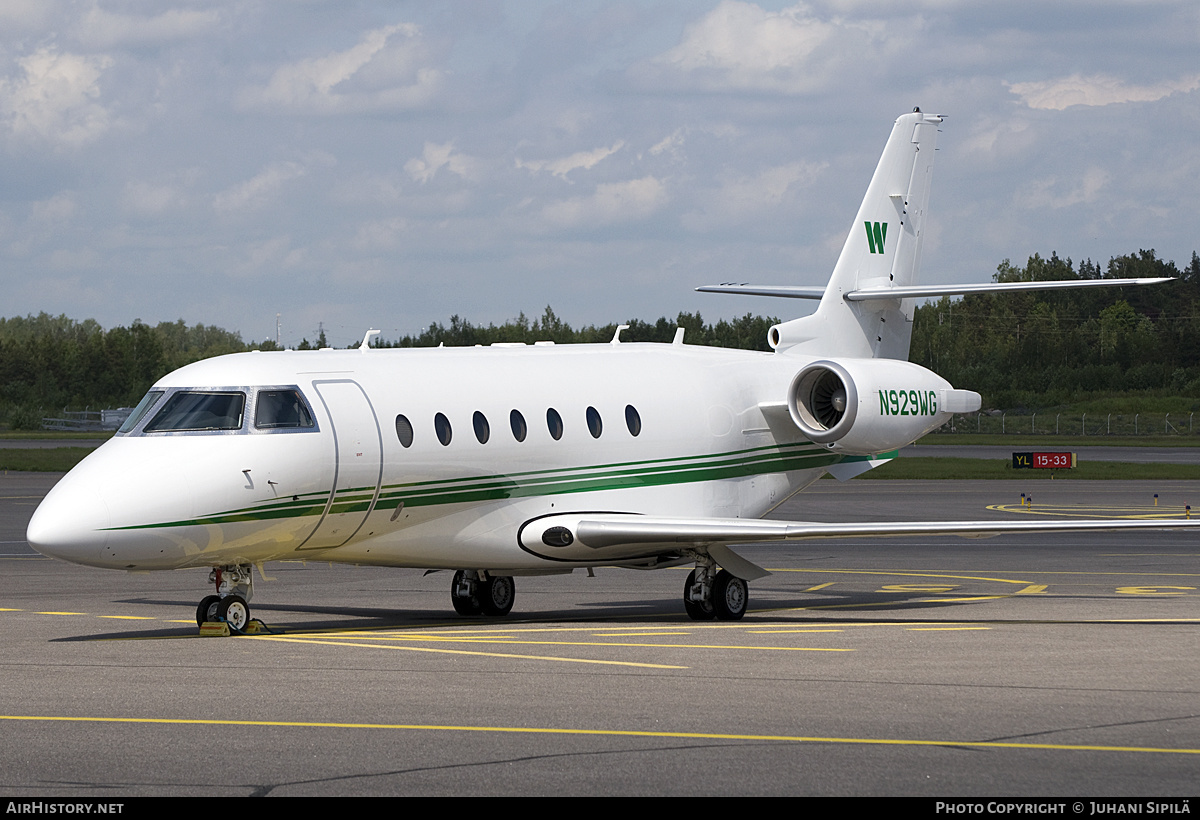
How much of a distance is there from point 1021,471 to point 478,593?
4423 cm

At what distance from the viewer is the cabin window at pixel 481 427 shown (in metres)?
19.9

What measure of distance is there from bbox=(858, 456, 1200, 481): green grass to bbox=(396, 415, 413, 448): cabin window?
41.8 m

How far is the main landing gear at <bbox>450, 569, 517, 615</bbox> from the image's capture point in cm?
2216

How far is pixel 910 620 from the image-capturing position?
20484 mm

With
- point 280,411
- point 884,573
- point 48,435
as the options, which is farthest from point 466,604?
point 48,435

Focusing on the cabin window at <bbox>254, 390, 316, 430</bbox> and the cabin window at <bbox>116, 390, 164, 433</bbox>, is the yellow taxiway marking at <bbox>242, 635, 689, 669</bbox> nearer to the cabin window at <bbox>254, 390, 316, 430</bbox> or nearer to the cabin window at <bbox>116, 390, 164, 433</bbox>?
the cabin window at <bbox>254, 390, 316, 430</bbox>

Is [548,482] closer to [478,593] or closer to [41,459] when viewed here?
[478,593]

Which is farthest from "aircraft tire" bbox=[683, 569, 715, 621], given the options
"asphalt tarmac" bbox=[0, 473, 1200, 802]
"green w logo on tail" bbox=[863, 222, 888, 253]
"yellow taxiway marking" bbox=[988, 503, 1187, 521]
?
"yellow taxiway marking" bbox=[988, 503, 1187, 521]

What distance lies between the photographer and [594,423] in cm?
2156

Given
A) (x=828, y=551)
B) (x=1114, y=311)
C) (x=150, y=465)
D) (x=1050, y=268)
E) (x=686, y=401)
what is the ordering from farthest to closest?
(x=1050, y=268), (x=1114, y=311), (x=828, y=551), (x=686, y=401), (x=150, y=465)

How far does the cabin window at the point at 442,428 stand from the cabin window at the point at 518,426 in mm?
1082
